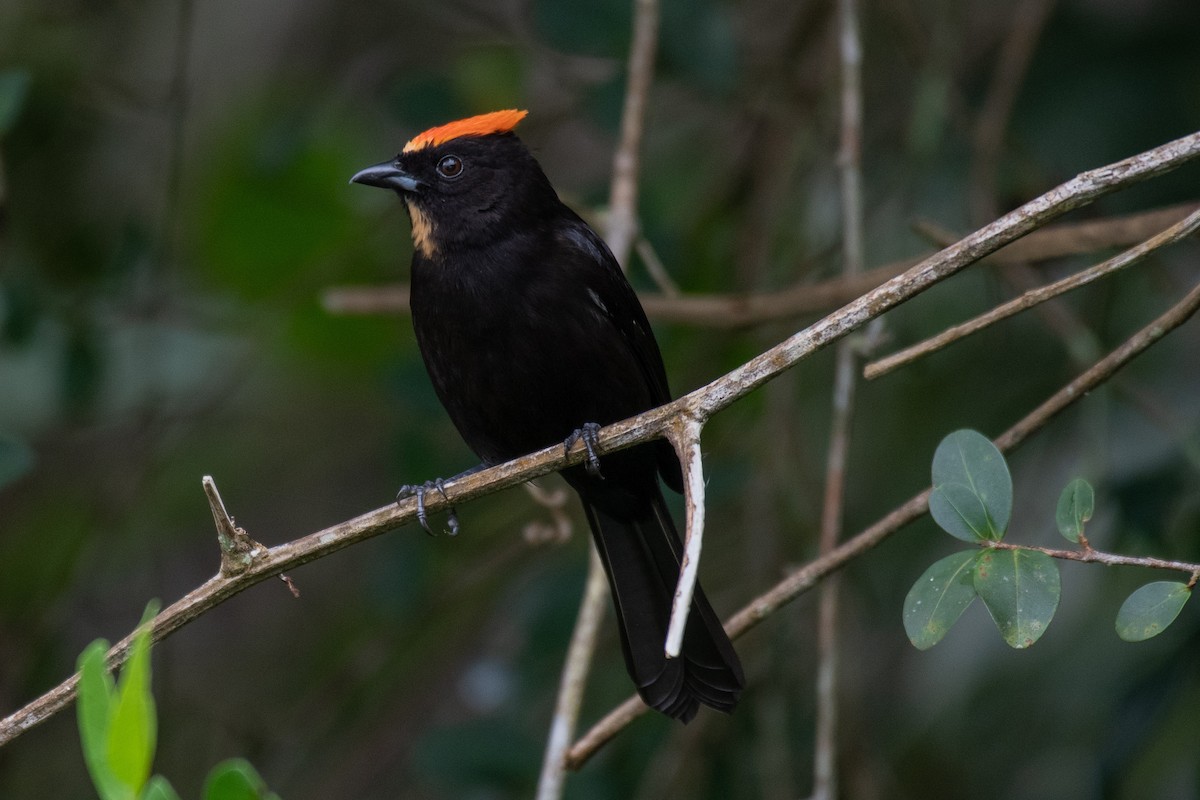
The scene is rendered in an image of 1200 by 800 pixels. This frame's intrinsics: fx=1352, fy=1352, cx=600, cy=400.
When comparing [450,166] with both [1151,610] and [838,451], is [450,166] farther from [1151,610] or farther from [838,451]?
[1151,610]

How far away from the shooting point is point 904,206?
14.3 feet

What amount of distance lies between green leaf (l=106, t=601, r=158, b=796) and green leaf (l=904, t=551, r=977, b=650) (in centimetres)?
112

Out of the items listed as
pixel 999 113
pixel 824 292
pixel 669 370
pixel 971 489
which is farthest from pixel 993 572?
pixel 669 370

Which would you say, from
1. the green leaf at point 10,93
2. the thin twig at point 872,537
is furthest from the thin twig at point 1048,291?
the green leaf at point 10,93

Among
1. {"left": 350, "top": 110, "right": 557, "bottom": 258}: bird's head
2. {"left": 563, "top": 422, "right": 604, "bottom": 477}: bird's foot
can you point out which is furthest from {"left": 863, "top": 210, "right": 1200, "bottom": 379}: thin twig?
{"left": 350, "top": 110, "right": 557, "bottom": 258}: bird's head

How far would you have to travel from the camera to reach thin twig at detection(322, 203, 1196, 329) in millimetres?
3006

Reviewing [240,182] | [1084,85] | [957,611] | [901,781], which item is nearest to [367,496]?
[240,182]

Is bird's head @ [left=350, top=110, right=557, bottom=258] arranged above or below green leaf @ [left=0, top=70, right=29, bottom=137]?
below

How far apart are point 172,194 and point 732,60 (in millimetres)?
1838

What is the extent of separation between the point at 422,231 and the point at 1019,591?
2.00 m

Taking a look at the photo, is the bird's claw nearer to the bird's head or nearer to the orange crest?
the bird's head

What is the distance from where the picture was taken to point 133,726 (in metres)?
1.37

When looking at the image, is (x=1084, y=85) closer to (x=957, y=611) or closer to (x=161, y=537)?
(x=957, y=611)

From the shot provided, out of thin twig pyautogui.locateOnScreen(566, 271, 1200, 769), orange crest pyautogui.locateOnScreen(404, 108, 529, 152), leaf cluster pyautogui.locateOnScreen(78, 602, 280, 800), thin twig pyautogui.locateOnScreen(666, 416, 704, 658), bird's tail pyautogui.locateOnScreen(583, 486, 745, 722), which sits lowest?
bird's tail pyautogui.locateOnScreen(583, 486, 745, 722)
